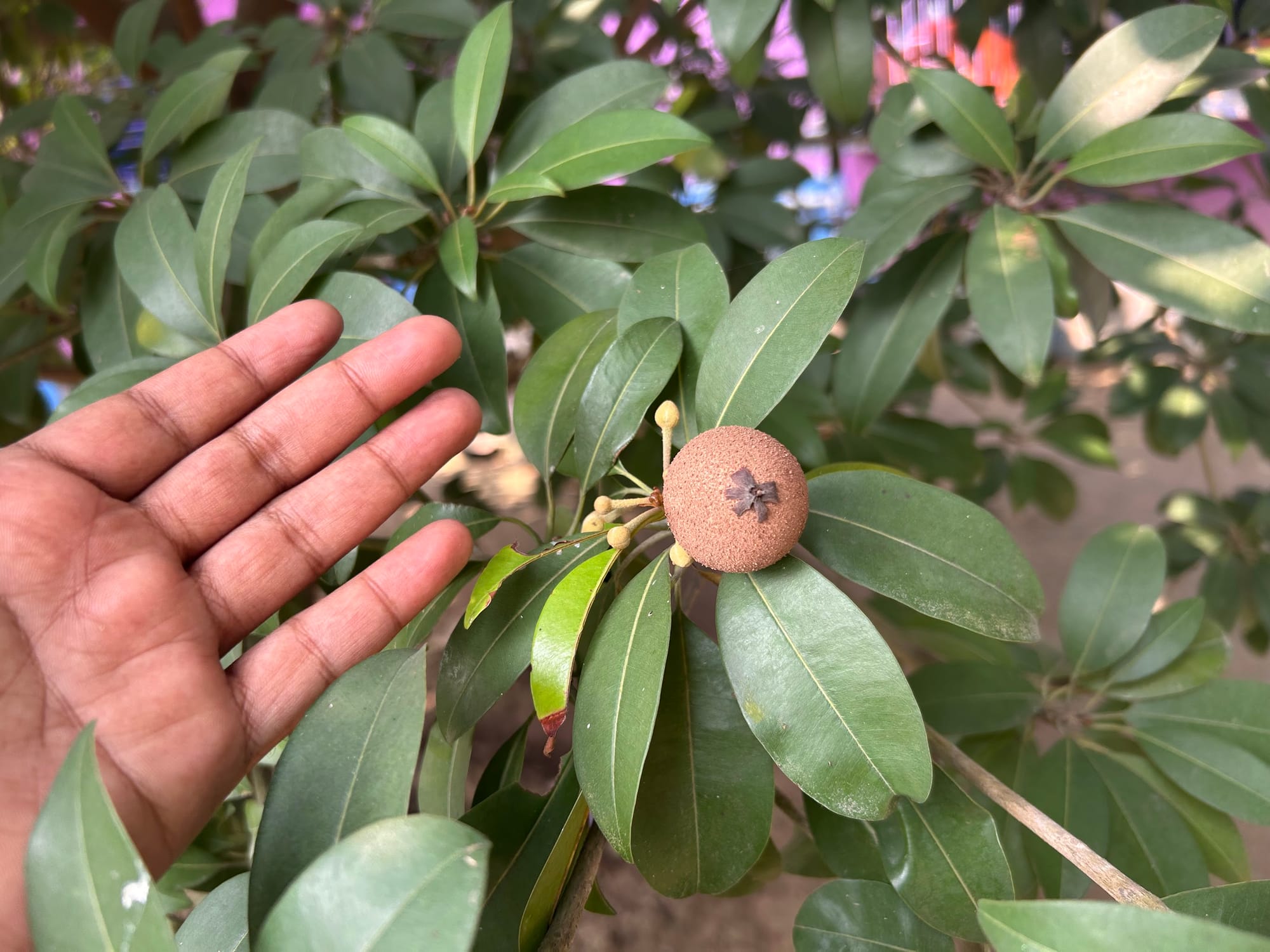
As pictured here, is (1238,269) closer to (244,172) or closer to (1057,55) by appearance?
(1057,55)

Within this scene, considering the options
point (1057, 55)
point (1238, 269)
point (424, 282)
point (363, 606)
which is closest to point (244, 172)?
point (424, 282)

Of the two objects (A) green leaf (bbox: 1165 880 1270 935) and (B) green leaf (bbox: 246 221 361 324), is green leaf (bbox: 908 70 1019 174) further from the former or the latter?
(A) green leaf (bbox: 1165 880 1270 935)

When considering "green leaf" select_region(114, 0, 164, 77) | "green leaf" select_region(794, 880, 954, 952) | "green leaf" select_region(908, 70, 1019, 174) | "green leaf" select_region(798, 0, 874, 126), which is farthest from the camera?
"green leaf" select_region(114, 0, 164, 77)

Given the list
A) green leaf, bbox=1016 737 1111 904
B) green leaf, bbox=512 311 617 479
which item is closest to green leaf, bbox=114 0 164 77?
green leaf, bbox=512 311 617 479

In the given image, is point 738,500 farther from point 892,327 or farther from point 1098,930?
point 892,327

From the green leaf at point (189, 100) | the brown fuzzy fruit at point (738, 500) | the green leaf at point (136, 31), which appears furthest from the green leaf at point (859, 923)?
the green leaf at point (136, 31)

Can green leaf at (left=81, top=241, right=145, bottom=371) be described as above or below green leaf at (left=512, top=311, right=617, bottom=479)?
above

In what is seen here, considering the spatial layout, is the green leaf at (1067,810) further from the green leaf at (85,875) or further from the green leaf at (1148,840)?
the green leaf at (85,875)
